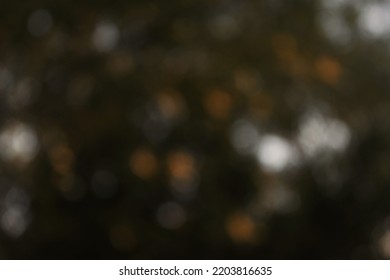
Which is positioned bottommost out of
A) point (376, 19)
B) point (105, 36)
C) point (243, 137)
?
point (243, 137)

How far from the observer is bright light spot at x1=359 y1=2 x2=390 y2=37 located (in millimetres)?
1533

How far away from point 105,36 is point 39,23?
0.13 meters

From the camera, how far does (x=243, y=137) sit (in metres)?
1.35

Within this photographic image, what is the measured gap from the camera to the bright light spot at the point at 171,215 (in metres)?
1.33

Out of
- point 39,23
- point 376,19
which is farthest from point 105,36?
point 376,19

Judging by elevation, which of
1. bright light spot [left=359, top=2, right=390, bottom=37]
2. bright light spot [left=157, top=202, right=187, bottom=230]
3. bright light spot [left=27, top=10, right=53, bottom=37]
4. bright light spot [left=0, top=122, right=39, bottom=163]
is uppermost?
bright light spot [left=359, top=2, right=390, bottom=37]

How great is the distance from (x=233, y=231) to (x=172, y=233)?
10cm

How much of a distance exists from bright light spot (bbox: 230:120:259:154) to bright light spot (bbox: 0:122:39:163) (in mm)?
347

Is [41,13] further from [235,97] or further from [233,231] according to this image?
[233,231]

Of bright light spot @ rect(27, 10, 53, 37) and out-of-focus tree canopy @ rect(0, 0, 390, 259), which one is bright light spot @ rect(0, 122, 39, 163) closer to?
out-of-focus tree canopy @ rect(0, 0, 390, 259)

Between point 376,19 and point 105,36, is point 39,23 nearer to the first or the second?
point 105,36

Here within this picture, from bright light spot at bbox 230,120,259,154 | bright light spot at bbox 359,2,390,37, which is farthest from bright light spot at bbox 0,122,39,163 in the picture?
bright light spot at bbox 359,2,390,37

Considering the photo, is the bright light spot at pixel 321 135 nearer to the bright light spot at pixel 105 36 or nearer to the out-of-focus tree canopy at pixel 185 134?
the out-of-focus tree canopy at pixel 185 134

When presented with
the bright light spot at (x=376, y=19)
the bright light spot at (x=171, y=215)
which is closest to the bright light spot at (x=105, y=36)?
the bright light spot at (x=171, y=215)
